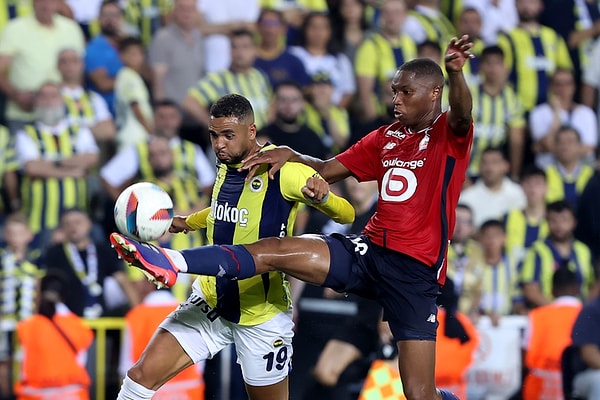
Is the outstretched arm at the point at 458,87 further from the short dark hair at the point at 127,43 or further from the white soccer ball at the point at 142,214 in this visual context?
the short dark hair at the point at 127,43

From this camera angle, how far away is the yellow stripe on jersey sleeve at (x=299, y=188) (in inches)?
219

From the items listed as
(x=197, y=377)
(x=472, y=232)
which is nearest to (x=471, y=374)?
(x=472, y=232)

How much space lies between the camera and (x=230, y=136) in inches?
217

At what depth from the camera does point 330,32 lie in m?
10.6

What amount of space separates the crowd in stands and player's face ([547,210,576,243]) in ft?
0.07

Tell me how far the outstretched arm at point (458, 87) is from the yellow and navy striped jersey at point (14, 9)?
5580 millimetres

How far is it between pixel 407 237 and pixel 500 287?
3.83 metres

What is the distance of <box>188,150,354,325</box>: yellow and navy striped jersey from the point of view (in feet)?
18.5

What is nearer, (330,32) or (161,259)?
(161,259)

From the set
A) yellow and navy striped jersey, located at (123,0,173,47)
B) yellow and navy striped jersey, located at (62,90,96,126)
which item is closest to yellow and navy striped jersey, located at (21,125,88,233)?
yellow and navy striped jersey, located at (62,90,96,126)

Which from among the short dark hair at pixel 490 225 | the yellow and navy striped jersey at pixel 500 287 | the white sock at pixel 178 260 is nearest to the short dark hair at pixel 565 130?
the short dark hair at pixel 490 225

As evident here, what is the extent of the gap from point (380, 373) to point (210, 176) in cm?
250

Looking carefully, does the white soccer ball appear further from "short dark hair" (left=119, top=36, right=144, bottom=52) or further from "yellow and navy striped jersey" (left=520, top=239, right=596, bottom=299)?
"yellow and navy striped jersey" (left=520, top=239, right=596, bottom=299)

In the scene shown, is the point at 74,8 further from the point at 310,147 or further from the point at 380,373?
the point at 380,373
